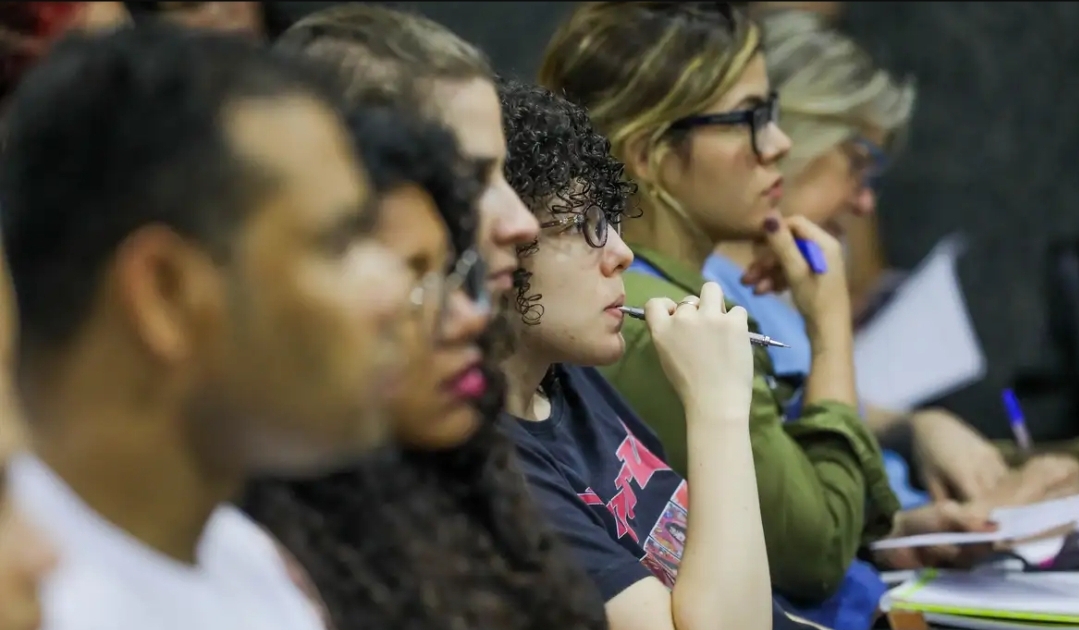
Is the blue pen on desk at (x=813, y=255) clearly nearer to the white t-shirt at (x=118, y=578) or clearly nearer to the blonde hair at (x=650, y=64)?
the blonde hair at (x=650, y=64)

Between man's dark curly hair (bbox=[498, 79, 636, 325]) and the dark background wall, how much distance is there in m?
1.77

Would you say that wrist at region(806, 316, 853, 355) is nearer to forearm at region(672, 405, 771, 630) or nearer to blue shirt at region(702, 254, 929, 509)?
blue shirt at region(702, 254, 929, 509)

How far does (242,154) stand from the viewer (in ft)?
1.38

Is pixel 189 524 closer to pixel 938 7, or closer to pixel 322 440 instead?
pixel 322 440

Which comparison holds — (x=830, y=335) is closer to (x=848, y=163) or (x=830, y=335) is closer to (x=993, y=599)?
(x=993, y=599)

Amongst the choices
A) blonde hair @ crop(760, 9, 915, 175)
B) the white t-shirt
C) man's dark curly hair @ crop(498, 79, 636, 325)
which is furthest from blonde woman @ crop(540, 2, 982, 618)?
the white t-shirt

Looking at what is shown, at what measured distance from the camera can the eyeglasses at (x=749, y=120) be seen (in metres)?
1.14

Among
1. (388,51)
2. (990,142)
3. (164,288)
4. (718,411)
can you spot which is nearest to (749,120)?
(718,411)

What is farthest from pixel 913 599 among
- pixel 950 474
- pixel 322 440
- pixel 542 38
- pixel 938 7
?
pixel 938 7

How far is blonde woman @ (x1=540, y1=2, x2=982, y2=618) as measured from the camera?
100 cm

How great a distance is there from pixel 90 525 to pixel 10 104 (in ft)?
0.52

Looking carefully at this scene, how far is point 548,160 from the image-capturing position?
2.58 ft

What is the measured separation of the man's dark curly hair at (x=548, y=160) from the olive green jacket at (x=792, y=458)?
125mm

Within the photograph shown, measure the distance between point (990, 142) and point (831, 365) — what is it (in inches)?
59.5
